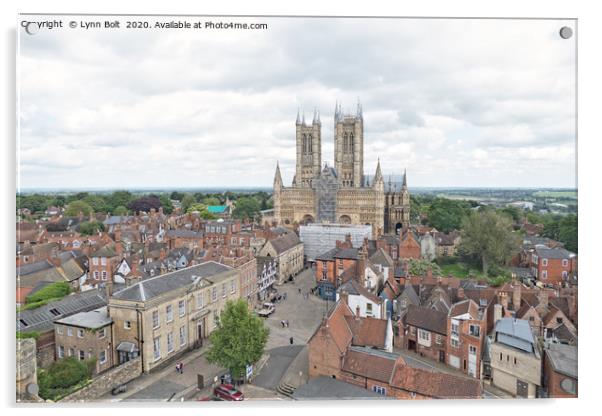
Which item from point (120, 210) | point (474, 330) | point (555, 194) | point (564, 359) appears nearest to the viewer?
point (564, 359)

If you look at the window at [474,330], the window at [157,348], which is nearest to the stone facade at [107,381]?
the window at [157,348]

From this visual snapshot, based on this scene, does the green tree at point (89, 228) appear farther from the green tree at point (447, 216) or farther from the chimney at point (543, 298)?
the green tree at point (447, 216)

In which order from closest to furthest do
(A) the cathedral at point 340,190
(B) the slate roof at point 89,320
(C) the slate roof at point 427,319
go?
1. (B) the slate roof at point 89,320
2. (C) the slate roof at point 427,319
3. (A) the cathedral at point 340,190

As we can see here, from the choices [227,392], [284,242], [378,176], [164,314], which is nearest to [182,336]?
[164,314]

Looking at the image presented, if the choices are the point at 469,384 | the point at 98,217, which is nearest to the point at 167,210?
the point at 98,217

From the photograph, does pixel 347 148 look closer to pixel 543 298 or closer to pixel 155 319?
pixel 543 298

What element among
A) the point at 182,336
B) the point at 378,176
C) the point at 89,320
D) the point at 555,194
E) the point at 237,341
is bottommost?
the point at 182,336

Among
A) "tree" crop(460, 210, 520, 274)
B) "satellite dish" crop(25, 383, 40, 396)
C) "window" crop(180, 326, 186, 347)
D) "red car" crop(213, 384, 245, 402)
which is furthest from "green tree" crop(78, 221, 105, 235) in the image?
"tree" crop(460, 210, 520, 274)
